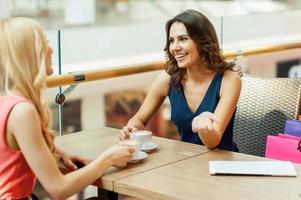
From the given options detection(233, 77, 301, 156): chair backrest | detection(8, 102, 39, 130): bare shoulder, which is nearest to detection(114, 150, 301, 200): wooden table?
detection(8, 102, 39, 130): bare shoulder

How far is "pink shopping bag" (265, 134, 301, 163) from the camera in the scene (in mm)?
2422

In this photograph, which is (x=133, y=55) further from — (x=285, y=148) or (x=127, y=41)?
(x=285, y=148)

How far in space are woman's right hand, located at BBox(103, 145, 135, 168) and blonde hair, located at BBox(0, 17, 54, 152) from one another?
282mm

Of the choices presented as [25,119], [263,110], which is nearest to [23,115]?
[25,119]

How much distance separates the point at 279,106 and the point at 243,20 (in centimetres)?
177

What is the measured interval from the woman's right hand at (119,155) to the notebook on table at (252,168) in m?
0.30

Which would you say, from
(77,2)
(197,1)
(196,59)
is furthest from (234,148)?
(197,1)

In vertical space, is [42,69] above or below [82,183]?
above

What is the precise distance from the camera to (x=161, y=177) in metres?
2.02

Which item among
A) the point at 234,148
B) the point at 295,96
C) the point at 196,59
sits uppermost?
the point at 196,59

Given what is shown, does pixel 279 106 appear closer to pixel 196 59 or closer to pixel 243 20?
pixel 196 59

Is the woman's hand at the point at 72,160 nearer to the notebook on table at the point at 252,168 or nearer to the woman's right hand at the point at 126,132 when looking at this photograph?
the woman's right hand at the point at 126,132

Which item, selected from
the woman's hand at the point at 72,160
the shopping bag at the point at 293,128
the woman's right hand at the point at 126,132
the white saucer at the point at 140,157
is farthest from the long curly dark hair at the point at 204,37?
the woman's hand at the point at 72,160

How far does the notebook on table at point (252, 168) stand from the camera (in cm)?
203
